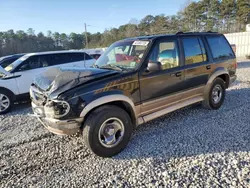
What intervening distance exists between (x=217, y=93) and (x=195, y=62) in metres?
1.40

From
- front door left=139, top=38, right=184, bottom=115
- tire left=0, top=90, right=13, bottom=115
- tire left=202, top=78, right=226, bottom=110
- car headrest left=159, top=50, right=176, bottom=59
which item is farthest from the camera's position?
tire left=0, top=90, right=13, bottom=115

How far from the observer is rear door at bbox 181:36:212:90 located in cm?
414

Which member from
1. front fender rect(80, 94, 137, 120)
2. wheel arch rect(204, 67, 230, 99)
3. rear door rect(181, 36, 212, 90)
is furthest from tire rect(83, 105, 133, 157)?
wheel arch rect(204, 67, 230, 99)

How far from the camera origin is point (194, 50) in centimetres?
432

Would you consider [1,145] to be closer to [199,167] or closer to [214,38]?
[199,167]

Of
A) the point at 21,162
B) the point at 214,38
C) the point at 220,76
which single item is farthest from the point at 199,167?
the point at 214,38

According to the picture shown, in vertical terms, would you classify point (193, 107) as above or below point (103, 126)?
below

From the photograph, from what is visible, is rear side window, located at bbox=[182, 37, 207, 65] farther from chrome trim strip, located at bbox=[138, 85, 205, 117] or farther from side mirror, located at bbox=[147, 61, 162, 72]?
side mirror, located at bbox=[147, 61, 162, 72]

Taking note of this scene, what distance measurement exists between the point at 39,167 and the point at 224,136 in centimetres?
335

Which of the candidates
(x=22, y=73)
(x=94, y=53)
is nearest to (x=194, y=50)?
(x=22, y=73)

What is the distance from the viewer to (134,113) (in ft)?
11.2

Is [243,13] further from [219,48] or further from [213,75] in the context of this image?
[213,75]

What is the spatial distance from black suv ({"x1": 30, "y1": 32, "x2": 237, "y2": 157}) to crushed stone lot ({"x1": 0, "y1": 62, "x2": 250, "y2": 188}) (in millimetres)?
382

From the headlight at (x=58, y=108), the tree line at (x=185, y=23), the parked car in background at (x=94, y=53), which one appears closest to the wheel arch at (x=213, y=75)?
the headlight at (x=58, y=108)
